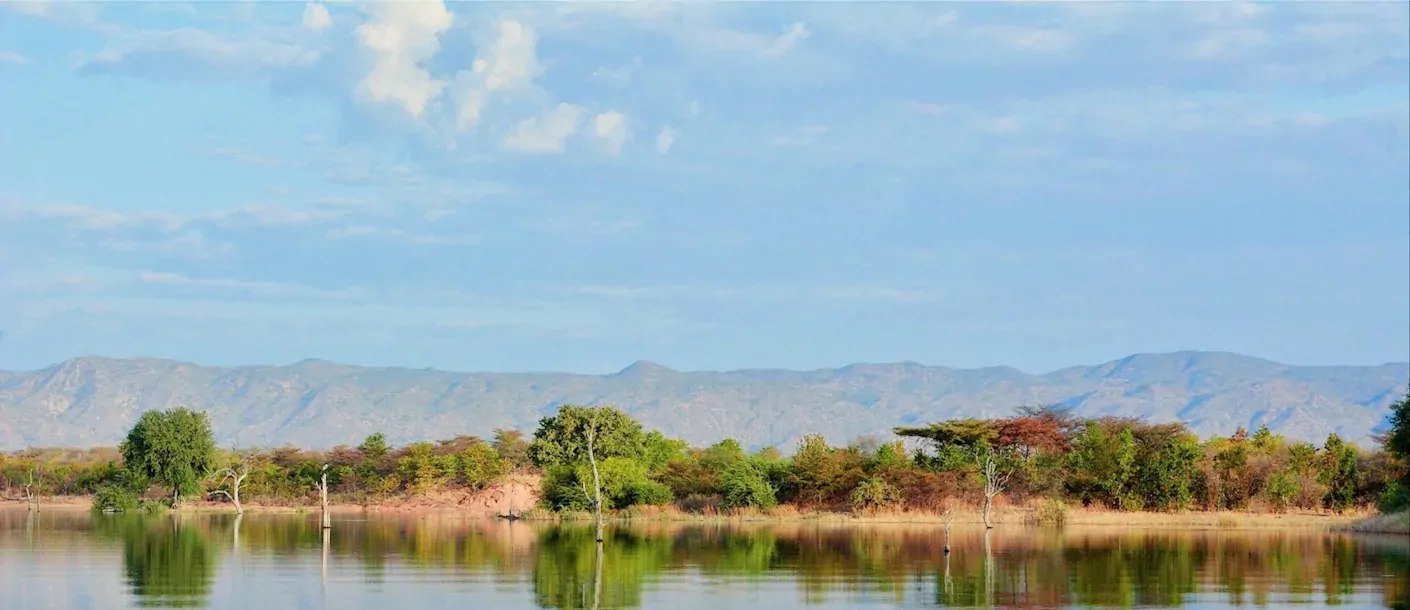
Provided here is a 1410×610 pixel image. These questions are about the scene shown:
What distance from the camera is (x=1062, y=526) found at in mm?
58750

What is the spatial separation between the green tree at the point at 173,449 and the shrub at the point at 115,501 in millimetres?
1494

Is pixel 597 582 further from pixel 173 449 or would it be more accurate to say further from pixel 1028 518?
pixel 173 449

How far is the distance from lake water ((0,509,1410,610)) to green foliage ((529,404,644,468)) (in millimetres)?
8047

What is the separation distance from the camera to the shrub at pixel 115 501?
79.4m

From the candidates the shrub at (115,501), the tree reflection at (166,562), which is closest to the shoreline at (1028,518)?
the tree reflection at (166,562)

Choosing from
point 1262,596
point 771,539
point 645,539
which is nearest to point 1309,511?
point 771,539

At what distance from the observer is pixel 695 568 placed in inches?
1527

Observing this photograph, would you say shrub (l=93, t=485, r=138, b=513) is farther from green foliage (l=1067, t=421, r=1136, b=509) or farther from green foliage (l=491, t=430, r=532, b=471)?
green foliage (l=1067, t=421, r=1136, b=509)

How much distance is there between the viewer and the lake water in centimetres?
3105

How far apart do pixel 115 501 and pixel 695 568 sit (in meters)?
50.4

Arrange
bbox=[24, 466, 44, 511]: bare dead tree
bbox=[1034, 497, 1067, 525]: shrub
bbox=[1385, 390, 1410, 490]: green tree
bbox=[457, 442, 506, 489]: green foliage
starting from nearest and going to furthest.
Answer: bbox=[1385, 390, 1410, 490]: green tree → bbox=[1034, 497, 1067, 525]: shrub → bbox=[457, 442, 506, 489]: green foliage → bbox=[24, 466, 44, 511]: bare dead tree

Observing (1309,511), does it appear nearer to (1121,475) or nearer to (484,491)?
(1121,475)

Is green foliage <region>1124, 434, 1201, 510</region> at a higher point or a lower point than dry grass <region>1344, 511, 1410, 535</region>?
higher

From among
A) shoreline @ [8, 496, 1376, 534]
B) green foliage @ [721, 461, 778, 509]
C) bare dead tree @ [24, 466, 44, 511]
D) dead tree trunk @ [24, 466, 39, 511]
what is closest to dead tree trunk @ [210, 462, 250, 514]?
dead tree trunk @ [24, 466, 39, 511]
